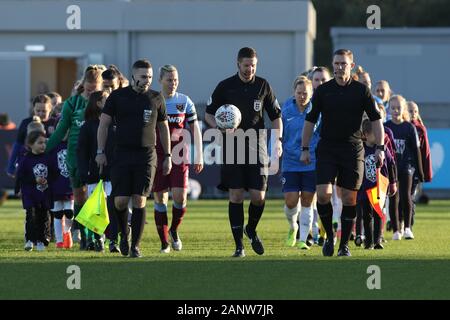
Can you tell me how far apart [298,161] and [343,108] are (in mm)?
1900

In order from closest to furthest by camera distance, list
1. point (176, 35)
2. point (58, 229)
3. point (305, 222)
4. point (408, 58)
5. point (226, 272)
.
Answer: point (226, 272)
point (305, 222)
point (58, 229)
point (176, 35)
point (408, 58)

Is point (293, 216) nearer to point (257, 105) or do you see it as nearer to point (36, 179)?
point (257, 105)

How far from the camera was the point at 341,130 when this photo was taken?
45.5 feet

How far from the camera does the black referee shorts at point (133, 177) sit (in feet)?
45.3

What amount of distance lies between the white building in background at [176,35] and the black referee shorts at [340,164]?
72.2 ft

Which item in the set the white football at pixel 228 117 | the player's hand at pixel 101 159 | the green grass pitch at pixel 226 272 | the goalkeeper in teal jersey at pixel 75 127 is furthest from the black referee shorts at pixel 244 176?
the goalkeeper in teal jersey at pixel 75 127

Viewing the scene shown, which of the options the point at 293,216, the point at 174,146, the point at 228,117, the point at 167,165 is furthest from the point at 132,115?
the point at 293,216

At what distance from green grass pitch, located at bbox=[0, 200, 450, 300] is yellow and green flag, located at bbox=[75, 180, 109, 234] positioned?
33 centimetres

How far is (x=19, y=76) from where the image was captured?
116ft

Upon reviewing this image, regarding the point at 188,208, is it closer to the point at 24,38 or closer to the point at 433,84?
the point at 24,38

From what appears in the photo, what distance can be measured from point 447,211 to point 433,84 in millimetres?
14096

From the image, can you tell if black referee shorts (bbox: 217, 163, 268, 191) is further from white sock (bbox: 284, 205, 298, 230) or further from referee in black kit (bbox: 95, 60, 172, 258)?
white sock (bbox: 284, 205, 298, 230)
